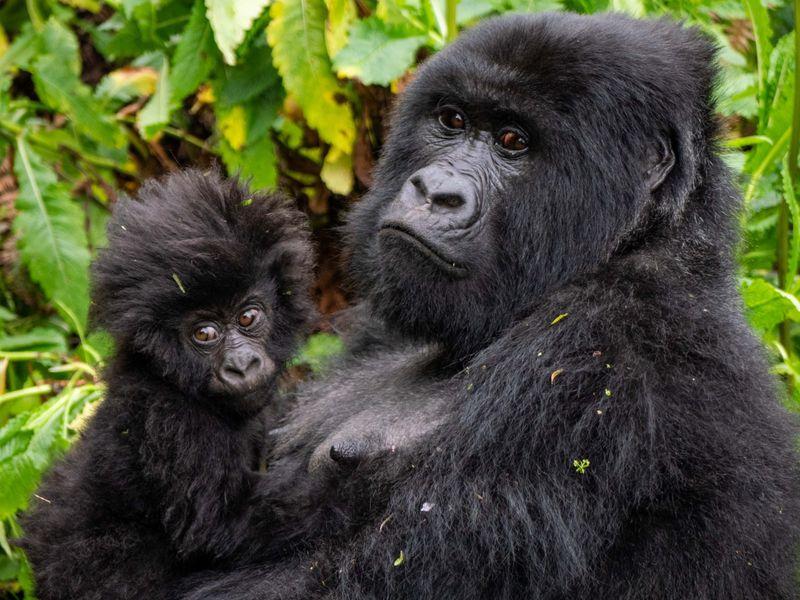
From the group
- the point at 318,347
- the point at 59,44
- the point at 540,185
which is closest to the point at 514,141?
the point at 540,185

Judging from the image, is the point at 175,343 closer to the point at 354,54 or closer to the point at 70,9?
the point at 354,54

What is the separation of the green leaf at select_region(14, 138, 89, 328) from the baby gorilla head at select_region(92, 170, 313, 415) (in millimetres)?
→ 1587

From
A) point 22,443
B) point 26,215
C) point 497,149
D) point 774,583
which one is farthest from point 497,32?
point 26,215

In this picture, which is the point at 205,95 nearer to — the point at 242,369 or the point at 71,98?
the point at 71,98

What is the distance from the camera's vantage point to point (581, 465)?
8.16 ft

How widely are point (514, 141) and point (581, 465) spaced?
3.20 feet

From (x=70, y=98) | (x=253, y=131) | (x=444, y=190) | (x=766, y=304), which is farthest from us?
(x=70, y=98)

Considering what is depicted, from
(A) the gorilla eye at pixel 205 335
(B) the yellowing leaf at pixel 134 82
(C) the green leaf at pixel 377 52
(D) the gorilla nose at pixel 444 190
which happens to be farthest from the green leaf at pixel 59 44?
(D) the gorilla nose at pixel 444 190

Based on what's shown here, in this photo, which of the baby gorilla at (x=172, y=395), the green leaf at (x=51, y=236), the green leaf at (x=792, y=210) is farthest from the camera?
the green leaf at (x=51, y=236)

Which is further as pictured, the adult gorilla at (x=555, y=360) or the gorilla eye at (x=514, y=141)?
the gorilla eye at (x=514, y=141)

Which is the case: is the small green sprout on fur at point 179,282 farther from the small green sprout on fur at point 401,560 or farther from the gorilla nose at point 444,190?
the small green sprout on fur at point 401,560

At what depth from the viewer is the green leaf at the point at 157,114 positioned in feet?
15.0

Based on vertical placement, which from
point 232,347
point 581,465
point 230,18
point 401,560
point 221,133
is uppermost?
point 230,18

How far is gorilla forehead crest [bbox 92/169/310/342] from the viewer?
2.93 m
